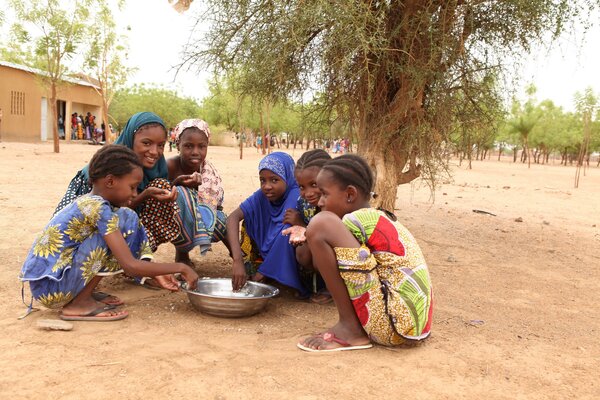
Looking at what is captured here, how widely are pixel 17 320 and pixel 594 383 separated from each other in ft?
9.53

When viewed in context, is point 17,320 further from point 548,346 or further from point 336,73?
point 336,73

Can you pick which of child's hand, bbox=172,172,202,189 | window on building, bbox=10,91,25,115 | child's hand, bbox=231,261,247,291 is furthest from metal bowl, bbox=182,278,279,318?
window on building, bbox=10,91,25,115

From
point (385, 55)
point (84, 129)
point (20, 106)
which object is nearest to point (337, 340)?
point (385, 55)

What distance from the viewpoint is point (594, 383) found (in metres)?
2.28

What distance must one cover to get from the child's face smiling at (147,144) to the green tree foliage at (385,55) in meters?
1.34

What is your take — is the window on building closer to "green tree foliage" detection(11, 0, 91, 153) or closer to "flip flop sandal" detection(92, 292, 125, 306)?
"green tree foliage" detection(11, 0, 91, 153)

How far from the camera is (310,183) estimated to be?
319cm

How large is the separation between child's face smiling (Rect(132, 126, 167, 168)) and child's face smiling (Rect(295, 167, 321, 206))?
1035 mm

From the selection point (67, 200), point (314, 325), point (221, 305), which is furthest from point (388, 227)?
point (67, 200)

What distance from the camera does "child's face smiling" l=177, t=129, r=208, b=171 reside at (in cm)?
383

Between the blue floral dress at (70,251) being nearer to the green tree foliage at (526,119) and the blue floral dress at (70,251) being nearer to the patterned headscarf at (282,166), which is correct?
the patterned headscarf at (282,166)

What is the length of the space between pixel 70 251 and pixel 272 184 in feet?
4.27

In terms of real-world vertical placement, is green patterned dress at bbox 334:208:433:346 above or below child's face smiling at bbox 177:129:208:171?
below

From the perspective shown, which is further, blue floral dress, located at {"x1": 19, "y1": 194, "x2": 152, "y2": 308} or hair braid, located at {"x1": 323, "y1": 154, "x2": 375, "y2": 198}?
blue floral dress, located at {"x1": 19, "y1": 194, "x2": 152, "y2": 308}
